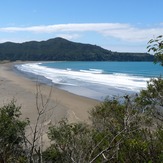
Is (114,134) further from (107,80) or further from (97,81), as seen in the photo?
(107,80)

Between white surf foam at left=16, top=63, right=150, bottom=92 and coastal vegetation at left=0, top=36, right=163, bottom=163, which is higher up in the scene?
coastal vegetation at left=0, top=36, right=163, bottom=163

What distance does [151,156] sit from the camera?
245 inches

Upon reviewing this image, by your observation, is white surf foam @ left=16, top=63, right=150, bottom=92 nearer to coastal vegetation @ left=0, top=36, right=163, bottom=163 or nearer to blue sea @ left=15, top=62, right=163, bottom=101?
blue sea @ left=15, top=62, right=163, bottom=101

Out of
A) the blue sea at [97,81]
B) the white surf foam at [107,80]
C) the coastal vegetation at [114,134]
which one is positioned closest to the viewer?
the coastal vegetation at [114,134]

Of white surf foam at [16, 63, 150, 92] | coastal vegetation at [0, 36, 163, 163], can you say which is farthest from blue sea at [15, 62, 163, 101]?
coastal vegetation at [0, 36, 163, 163]

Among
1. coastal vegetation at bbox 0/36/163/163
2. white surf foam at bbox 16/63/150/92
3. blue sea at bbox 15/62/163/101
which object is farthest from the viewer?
white surf foam at bbox 16/63/150/92

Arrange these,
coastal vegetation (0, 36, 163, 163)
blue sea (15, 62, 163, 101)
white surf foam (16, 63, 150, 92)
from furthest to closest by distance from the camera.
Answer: white surf foam (16, 63, 150, 92) → blue sea (15, 62, 163, 101) → coastal vegetation (0, 36, 163, 163)

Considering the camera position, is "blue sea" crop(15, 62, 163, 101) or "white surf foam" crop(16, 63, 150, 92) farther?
"white surf foam" crop(16, 63, 150, 92)

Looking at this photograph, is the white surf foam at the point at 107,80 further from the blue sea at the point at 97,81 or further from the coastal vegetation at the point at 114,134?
the coastal vegetation at the point at 114,134

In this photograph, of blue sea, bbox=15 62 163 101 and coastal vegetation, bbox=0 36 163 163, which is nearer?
coastal vegetation, bbox=0 36 163 163

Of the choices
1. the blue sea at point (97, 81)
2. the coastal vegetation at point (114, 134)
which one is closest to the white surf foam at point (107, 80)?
the blue sea at point (97, 81)

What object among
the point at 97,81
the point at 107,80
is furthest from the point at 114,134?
the point at 107,80

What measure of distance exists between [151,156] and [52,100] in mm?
25016

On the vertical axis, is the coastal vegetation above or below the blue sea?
above
